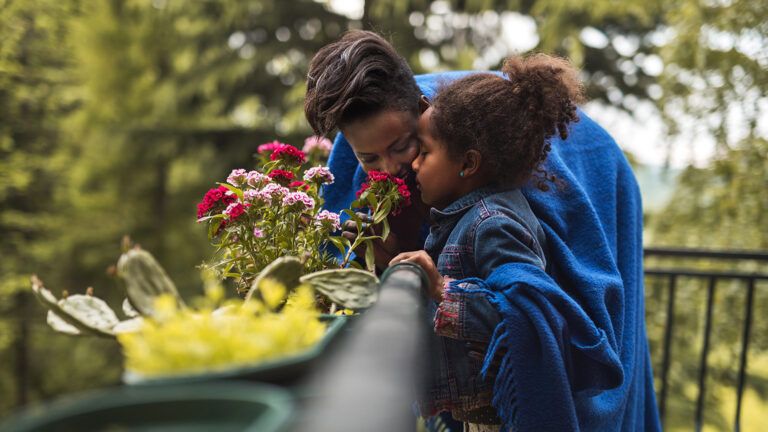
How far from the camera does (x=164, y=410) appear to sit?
48cm

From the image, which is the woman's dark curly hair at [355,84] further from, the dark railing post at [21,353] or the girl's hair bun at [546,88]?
the dark railing post at [21,353]

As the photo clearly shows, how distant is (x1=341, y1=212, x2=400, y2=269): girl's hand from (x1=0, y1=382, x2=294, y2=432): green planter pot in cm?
85

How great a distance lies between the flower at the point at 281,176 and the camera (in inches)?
51.1

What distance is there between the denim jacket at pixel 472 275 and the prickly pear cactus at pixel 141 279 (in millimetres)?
534

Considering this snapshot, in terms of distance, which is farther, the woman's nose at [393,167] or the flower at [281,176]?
the woman's nose at [393,167]

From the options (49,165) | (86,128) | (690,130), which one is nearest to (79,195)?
(86,128)

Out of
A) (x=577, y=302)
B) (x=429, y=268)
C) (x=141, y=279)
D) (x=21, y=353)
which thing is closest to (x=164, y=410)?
(x=141, y=279)

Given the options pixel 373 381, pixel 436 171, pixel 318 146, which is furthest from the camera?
pixel 318 146

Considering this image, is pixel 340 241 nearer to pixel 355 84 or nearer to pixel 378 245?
pixel 378 245

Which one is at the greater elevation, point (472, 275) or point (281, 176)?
point (281, 176)

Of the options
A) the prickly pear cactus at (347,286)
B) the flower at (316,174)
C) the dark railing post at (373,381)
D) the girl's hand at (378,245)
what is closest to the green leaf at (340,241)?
the girl's hand at (378,245)

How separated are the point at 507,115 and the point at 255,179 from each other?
21.8 inches

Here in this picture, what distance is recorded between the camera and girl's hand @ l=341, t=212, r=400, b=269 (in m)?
1.35

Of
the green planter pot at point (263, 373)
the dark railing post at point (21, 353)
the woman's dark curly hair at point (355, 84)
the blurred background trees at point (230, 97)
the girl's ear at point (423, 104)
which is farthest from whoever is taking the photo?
the dark railing post at point (21, 353)
